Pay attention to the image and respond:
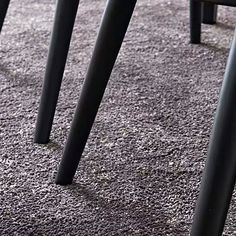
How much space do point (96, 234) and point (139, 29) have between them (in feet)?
3.08

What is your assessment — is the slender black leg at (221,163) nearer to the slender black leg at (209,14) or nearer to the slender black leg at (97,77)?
the slender black leg at (97,77)

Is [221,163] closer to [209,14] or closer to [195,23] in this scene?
[195,23]

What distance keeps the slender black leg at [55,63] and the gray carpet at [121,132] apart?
4 centimetres

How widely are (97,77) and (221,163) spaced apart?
256mm

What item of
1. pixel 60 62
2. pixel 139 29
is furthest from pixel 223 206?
pixel 139 29

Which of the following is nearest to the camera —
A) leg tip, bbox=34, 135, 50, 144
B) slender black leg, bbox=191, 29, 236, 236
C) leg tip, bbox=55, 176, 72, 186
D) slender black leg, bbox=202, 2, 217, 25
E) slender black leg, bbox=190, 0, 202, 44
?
slender black leg, bbox=191, 29, 236, 236

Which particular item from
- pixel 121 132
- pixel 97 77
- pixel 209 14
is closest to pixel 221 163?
pixel 97 77

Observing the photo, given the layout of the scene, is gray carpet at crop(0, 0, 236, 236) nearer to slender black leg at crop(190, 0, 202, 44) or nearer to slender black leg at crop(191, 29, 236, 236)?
slender black leg at crop(190, 0, 202, 44)

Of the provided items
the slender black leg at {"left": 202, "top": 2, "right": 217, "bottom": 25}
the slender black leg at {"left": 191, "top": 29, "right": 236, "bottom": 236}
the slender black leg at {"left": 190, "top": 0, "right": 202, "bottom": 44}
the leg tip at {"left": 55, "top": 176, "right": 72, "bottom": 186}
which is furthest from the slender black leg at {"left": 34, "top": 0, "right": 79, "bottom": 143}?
the slender black leg at {"left": 202, "top": 2, "right": 217, "bottom": 25}

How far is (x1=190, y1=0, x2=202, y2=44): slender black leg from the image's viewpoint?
1.48 m

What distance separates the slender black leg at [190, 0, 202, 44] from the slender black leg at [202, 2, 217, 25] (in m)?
0.15

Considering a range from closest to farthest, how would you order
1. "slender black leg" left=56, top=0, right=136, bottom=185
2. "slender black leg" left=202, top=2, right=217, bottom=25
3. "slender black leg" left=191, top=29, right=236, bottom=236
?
"slender black leg" left=191, top=29, right=236, bottom=236 → "slender black leg" left=56, top=0, right=136, bottom=185 → "slender black leg" left=202, top=2, right=217, bottom=25

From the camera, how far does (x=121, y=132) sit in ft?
3.54

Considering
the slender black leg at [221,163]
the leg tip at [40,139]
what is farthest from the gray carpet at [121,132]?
the slender black leg at [221,163]
